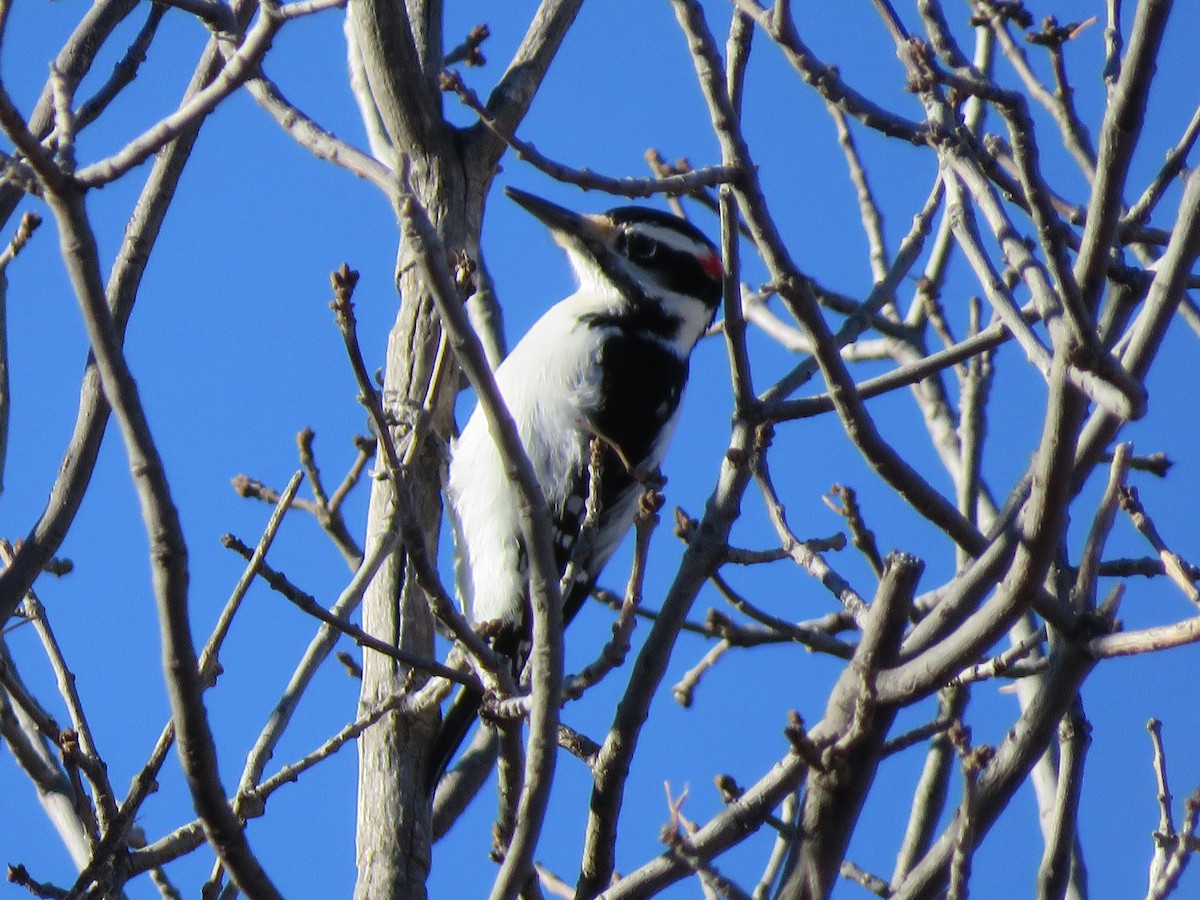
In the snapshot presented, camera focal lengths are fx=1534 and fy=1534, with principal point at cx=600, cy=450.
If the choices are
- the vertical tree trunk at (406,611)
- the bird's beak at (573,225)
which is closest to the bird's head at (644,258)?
the bird's beak at (573,225)

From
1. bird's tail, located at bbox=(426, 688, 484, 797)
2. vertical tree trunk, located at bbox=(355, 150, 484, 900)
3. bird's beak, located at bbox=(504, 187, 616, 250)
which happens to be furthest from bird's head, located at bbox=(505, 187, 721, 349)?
bird's tail, located at bbox=(426, 688, 484, 797)

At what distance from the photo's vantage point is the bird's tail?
352 cm

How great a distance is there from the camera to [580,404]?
4598mm

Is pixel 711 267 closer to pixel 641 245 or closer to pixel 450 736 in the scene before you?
pixel 641 245

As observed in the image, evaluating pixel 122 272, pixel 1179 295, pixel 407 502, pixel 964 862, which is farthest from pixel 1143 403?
pixel 122 272

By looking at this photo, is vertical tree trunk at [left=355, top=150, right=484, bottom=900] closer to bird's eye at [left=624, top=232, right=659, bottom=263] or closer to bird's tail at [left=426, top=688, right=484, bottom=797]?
bird's tail at [left=426, top=688, right=484, bottom=797]

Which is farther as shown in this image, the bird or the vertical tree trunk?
the bird

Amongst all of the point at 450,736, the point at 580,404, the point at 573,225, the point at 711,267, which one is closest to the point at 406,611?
the point at 450,736

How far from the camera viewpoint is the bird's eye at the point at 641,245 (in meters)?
5.03

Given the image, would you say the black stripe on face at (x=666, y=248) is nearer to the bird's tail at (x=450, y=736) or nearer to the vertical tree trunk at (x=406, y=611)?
the vertical tree trunk at (x=406, y=611)

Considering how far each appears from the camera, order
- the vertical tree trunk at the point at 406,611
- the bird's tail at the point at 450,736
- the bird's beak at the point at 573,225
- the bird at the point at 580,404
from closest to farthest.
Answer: the vertical tree trunk at the point at 406,611 < the bird's tail at the point at 450,736 < the bird at the point at 580,404 < the bird's beak at the point at 573,225

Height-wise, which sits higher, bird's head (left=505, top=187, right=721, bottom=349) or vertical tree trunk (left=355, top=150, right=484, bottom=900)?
bird's head (left=505, top=187, right=721, bottom=349)

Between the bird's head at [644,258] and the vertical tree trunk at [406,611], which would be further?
the bird's head at [644,258]

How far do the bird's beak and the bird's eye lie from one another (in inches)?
2.3
